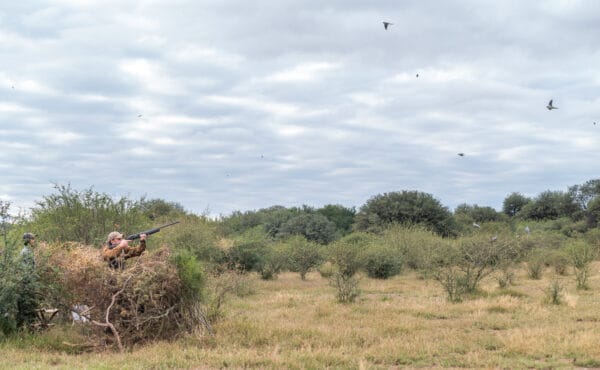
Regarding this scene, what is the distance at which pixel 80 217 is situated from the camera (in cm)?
2008

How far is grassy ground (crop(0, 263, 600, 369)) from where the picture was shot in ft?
28.4

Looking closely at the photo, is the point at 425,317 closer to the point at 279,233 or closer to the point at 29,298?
the point at 29,298

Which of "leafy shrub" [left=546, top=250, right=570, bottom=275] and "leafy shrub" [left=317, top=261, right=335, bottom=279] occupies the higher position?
"leafy shrub" [left=546, top=250, right=570, bottom=275]

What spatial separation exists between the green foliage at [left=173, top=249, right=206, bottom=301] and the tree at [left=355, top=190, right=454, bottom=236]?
37.3 meters

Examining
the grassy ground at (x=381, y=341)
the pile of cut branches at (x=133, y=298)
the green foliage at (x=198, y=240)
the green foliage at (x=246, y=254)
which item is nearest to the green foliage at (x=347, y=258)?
the green foliage at (x=246, y=254)

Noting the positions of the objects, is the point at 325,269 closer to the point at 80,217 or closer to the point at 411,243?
the point at 411,243

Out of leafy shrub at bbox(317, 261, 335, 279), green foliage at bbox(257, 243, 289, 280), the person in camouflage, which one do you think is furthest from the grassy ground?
leafy shrub at bbox(317, 261, 335, 279)

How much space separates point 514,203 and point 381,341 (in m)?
76.2

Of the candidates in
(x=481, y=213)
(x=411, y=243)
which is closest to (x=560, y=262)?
(x=411, y=243)

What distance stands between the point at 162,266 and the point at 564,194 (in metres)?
70.5

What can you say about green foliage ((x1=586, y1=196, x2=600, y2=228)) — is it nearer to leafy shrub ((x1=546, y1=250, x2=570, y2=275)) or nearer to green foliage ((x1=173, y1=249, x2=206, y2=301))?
leafy shrub ((x1=546, y1=250, x2=570, y2=275))

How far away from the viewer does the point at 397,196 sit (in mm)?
50812

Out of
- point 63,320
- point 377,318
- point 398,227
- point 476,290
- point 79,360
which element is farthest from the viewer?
point 398,227

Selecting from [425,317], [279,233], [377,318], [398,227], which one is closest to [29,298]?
[377,318]
